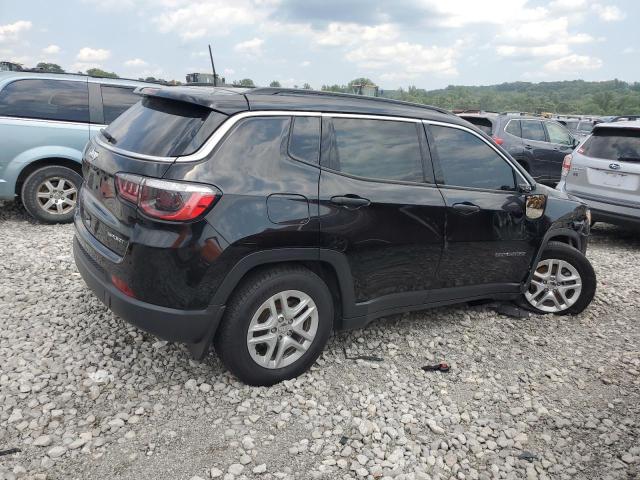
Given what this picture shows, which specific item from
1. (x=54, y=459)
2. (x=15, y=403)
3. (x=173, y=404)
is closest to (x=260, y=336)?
(x=173, y=404)

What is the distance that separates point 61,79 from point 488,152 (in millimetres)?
5311

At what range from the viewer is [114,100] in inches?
266

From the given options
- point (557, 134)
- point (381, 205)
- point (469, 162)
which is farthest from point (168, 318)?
point (557, 134)

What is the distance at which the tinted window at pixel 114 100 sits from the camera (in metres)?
6.66

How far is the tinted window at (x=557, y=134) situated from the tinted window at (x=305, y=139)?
32.3 feet

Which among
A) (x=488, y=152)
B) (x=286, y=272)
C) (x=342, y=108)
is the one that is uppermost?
(x=342, y=108)

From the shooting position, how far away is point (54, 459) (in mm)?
2510

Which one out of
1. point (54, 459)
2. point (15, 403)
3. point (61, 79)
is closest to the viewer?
point (54, 459)

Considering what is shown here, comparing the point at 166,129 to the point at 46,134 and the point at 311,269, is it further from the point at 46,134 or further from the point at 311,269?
the point at 46,134

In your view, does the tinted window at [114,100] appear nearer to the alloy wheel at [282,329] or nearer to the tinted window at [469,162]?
the tinted window at [469,162]

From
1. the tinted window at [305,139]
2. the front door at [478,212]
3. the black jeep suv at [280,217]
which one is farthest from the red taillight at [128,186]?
the front door at [478,212]

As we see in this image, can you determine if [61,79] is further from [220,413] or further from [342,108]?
[220,413]

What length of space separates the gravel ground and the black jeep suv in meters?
0.32

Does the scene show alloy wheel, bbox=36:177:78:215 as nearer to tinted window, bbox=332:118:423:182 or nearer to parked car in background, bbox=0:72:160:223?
parked car in background, bbox=0:72:160:223
